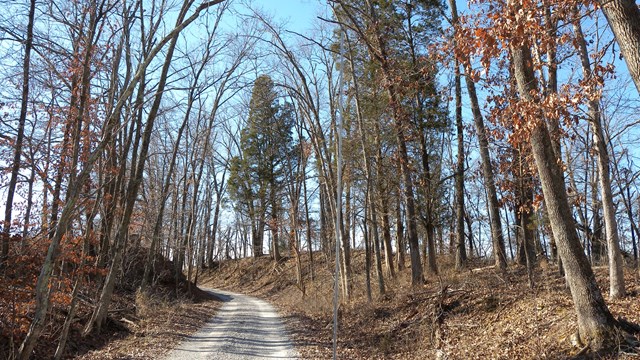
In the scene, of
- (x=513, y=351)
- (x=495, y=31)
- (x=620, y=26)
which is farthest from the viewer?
(x=513, y=351)

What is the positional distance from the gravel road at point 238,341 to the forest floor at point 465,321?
0.55 m

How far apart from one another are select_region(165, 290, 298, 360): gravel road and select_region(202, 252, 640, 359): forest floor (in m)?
0.55

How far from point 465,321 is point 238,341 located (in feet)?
18.9

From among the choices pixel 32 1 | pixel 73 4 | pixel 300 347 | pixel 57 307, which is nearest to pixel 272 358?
pixel 300 347

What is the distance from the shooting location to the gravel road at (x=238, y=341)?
9852 millimetres

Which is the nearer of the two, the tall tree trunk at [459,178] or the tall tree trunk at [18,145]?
the tall tree trunk at [18,145]

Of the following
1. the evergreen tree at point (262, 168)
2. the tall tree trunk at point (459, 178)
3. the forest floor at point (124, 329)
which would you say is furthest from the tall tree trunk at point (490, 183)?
the evergreen tree at point (262, 168)

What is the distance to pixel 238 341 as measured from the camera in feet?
38.1

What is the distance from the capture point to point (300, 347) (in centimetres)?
1075

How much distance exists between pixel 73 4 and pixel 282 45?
8610 mm

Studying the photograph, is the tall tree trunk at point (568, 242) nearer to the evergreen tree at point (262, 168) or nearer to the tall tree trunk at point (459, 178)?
the tall tree trunk at point (459, 178)

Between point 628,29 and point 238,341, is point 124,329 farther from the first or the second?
point 628,29

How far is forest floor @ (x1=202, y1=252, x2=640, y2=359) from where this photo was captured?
23.9ft

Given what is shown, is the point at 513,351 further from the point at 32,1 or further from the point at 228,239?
the point at 228,239
